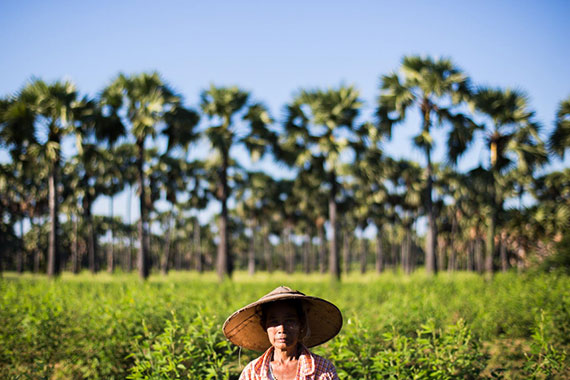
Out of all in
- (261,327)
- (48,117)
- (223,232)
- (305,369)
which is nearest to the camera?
(305,369)

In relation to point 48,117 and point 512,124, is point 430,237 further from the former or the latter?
point 48,117

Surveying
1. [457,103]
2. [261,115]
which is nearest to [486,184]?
[457,103]

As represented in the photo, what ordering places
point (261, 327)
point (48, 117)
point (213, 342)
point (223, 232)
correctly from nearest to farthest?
point (261, 327), point (213, 342), point (48, 117), point (223, 232)

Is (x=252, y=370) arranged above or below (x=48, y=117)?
below

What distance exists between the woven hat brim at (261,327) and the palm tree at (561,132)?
73.0ft

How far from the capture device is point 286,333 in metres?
2.79

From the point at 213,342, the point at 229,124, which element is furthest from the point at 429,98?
the point at 213,342

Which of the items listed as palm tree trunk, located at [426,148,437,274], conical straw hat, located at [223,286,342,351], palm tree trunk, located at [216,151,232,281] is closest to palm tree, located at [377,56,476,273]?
palm tree trunk, located at [426,148,437,274]

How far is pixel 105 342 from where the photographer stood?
5762 mm

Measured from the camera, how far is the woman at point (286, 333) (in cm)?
276

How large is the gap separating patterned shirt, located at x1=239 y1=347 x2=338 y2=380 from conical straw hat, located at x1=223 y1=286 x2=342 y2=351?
247mm

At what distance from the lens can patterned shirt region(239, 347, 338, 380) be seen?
2.72m

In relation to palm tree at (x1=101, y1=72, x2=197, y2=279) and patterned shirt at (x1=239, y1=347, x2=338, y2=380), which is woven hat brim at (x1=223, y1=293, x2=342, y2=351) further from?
palm tree at (x1=101, y1=72, x2=197, y2=279)

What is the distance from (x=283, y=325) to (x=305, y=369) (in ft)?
0.89
